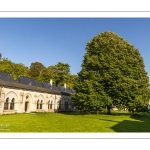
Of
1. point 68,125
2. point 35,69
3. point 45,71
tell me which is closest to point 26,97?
point 68,125

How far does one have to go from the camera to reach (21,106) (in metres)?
36.2

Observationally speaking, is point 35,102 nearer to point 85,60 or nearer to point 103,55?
point 85,60

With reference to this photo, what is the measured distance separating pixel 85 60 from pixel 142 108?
13.5 metres

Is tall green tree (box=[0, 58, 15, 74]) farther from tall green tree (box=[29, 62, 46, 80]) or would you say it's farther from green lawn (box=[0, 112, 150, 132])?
green lawn (box=[0, 112, 150, 132])

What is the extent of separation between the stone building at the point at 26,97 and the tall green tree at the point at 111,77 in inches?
343

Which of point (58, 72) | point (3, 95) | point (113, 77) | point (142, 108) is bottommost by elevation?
point (142, 108)

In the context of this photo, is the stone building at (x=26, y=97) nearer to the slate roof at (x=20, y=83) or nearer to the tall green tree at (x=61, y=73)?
the slate roof at (x=20, y=83)

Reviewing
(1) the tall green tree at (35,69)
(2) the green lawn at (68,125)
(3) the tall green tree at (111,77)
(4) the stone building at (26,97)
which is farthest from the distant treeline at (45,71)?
(2) the green lawn at (68,125)

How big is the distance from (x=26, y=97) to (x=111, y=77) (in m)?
16.2

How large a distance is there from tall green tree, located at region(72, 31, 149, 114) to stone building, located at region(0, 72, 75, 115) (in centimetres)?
871

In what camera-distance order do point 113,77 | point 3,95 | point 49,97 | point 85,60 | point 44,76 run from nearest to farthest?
point 3,95
point 113,77
point 85,60
point 49,97
point 44,76

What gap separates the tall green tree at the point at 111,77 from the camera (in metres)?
33.7

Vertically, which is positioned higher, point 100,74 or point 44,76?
point 44,76
